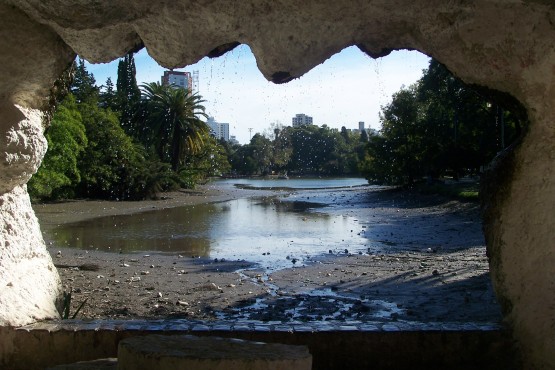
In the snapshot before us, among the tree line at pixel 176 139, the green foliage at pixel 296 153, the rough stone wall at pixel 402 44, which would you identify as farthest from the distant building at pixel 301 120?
the rough stone wall at pixel 402 44

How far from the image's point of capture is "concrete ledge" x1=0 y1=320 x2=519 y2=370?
202 inches

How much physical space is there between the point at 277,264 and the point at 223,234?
580cm

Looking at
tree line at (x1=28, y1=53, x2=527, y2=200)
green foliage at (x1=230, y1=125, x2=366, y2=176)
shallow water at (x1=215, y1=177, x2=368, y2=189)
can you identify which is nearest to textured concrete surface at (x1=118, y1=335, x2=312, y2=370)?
tree line at (x1=28, y1=53, x2=527, y2=200)

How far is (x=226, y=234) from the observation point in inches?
722

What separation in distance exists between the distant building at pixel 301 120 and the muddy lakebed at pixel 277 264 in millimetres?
55027

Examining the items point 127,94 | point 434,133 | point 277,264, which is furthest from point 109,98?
point 277,264

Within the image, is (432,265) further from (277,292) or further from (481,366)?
(481,366)

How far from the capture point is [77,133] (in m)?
26.5

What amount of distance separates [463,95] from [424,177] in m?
11.0

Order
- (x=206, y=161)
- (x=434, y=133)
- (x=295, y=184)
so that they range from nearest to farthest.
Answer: (x=434, y=133) → (x=206, y=161) → (x=295, y=184)

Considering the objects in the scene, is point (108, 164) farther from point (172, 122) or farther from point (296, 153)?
point (296, 153)

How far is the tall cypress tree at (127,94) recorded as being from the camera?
45.6 meters

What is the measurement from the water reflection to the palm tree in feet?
66.0

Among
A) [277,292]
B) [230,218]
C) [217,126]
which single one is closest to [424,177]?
[230,218]
